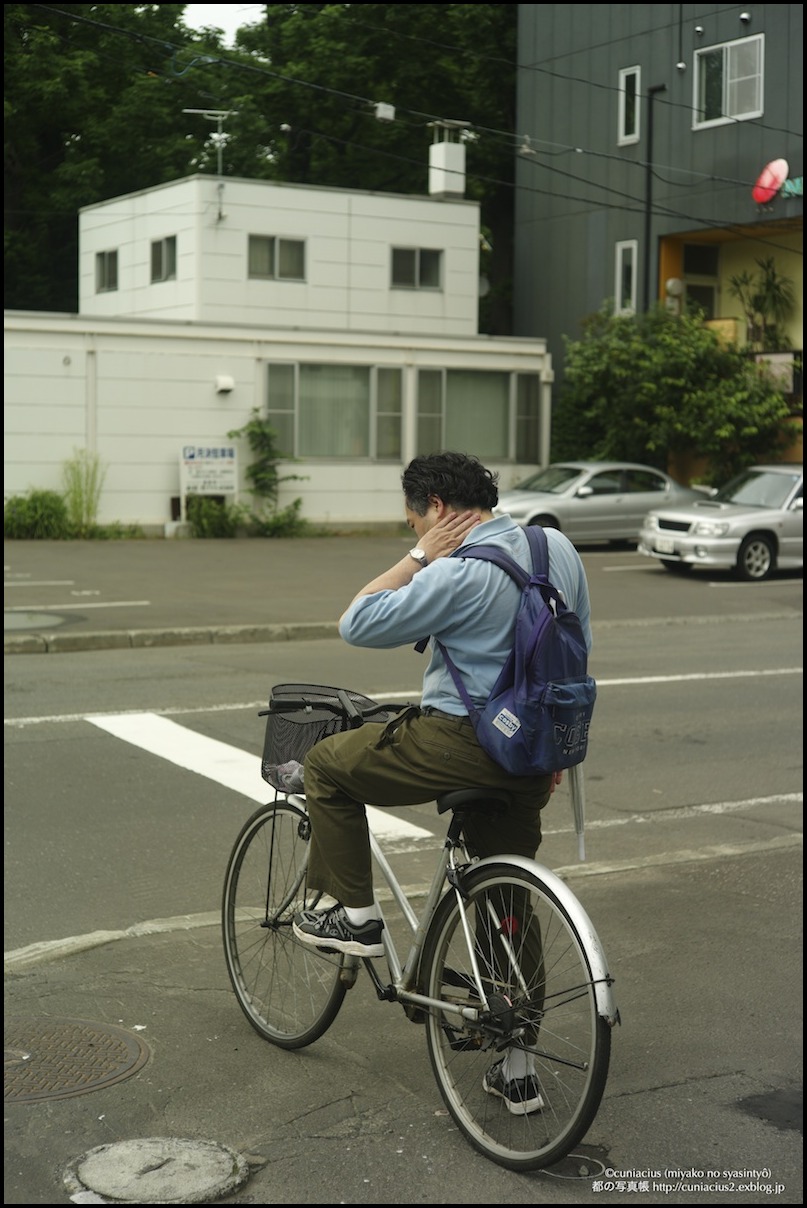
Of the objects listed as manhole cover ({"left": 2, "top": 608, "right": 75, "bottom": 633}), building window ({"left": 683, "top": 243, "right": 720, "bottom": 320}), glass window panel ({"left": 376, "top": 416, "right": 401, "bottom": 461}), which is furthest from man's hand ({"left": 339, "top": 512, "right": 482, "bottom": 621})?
building window ({"left": 683, "top": 243, "right": 720, "bottom": 320})

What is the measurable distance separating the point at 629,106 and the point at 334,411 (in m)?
10.0

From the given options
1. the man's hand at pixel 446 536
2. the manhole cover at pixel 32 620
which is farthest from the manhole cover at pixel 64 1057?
the manhole cover at pixel 32 620

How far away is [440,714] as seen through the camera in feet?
13.1

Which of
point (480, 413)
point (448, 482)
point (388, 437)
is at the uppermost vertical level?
point (480, 413)

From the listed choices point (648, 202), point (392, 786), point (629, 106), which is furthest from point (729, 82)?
point (392, 786)

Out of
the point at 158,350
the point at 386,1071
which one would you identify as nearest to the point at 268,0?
the point at 158,350

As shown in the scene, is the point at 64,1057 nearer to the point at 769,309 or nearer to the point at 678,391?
the point at 678,391

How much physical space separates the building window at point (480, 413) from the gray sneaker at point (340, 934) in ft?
90.4

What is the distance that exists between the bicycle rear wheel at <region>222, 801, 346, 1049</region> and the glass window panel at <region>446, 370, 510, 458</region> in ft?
91.5

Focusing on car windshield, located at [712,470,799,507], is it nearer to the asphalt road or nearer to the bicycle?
the asphalt road

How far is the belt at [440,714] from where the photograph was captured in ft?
13.0

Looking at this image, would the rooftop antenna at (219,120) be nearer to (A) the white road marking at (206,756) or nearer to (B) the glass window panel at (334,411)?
(B) the glass window panel at (334,411)

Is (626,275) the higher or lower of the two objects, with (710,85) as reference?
lower

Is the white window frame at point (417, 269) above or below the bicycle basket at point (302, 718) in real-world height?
above
